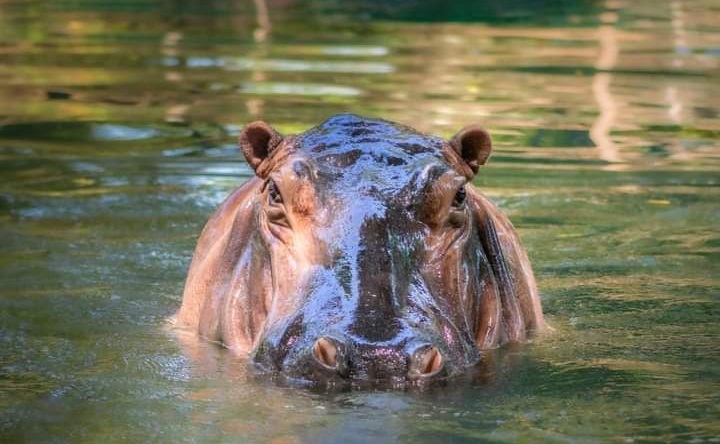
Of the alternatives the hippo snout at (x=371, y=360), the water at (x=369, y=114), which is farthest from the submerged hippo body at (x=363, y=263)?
the water at (x=369, y=114)

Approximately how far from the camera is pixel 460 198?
701cm

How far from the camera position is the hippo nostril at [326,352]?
596 centimetres

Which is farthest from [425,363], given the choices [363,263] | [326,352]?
[363,263]

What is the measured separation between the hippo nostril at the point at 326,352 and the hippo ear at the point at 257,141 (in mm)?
1733

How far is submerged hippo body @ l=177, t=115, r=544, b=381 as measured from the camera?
20.0 feet

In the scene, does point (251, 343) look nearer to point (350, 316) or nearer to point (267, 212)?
point (267, 212)

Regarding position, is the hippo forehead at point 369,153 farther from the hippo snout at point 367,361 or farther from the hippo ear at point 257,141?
the hippo snout at point 367,361

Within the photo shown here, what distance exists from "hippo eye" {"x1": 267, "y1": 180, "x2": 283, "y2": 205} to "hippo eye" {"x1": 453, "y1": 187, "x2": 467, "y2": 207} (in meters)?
0.76

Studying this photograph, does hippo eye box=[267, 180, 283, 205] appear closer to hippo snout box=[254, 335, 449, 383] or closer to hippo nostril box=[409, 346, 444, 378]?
hippo snout box=[254, 335, 449, 383]

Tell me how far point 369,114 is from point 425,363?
1054 cm

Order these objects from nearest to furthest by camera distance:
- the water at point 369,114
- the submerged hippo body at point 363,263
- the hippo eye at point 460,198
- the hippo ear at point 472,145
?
the submerged hippo body at point 363,263
the water at point 369,114
the hippo eye at point 460,198
the hippo ear at point 472,145

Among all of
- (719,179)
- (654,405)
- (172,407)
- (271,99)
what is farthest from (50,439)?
(271,99)

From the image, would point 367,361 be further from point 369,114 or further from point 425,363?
point 369,114

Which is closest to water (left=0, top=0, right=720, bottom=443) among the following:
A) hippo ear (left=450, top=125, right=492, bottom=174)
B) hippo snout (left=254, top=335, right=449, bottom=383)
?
hippo snout (left=254, top=335, right=449, bottom=383)
